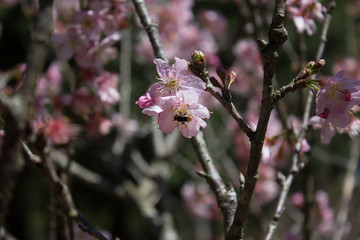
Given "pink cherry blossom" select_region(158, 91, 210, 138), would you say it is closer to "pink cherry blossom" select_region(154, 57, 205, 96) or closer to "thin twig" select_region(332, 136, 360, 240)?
"pink cherry blossom" select_region(154, 57, 205, 96)

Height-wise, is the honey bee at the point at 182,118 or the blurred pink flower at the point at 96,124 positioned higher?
the honey bee at the point at 182,118

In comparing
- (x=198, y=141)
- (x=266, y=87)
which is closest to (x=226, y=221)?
(x=198, y=141)

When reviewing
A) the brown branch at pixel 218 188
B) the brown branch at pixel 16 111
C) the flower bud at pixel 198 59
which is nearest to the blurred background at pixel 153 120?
the brown branch at pixel 218 188

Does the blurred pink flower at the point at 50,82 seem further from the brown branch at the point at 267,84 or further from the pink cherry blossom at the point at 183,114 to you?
the brown branch at the point at 267,84

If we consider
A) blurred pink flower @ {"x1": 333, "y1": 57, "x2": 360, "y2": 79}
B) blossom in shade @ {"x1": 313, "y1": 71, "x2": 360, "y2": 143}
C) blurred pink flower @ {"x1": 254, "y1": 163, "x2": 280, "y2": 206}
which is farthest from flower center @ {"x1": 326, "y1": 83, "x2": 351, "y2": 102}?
blurred pink flower @ {"x1": 333, "y1": 57, "x2": 360, "y2": 79}

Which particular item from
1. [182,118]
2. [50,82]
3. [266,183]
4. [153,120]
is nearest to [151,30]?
[153,120]

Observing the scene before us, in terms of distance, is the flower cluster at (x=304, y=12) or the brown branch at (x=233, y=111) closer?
the brown branch at (x=233, y=111)
